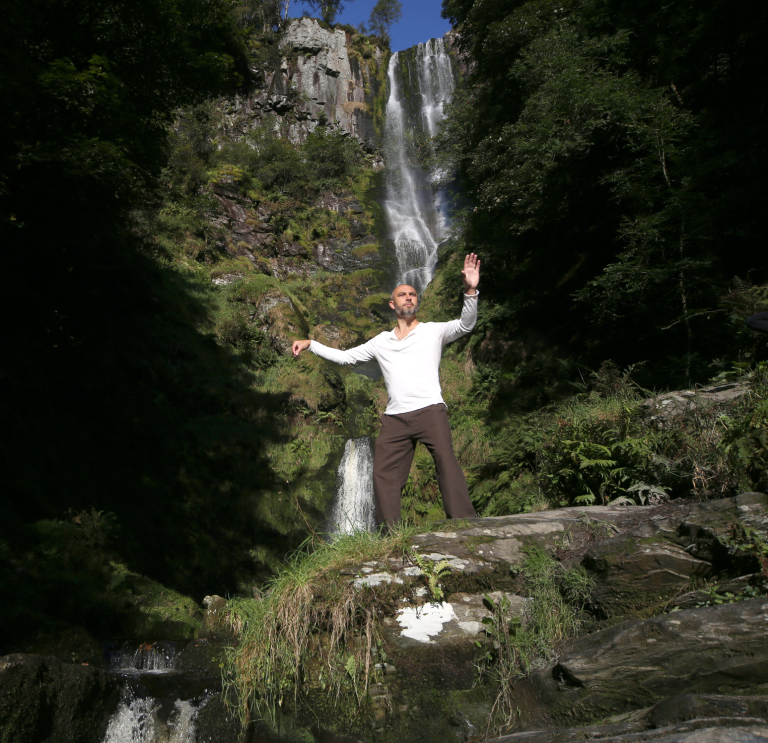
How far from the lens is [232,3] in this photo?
1073 centimetres

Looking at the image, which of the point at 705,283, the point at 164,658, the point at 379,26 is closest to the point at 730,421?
the point at 705,283

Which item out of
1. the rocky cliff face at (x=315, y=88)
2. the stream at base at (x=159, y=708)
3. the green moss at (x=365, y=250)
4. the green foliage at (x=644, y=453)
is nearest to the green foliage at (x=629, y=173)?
the green foliage at (x=644, y=453)

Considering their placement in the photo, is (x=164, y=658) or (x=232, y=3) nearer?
(x=164, y=658)

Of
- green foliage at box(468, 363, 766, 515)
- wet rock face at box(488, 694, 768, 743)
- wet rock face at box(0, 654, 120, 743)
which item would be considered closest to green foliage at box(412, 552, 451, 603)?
wet rock face at box(488, 694, 768, 743)

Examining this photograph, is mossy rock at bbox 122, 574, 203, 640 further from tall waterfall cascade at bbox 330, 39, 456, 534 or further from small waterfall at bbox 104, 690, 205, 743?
tall waterfall cascade at bbox 330, 39, 456, 534

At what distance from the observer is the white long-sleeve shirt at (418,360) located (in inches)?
142

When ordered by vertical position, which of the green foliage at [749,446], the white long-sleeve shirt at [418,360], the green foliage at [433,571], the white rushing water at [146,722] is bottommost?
the white rushing water at [146,722]

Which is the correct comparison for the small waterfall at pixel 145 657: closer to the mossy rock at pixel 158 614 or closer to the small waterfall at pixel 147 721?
the mossy rock at pixel 158 614

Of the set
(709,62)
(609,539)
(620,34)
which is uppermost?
(620,34)

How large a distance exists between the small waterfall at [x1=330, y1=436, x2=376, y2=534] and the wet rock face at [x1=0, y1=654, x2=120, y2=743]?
28.2ft

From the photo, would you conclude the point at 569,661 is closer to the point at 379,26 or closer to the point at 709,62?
the point at 709,62

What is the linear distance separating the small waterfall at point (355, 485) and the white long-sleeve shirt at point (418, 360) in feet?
30.5

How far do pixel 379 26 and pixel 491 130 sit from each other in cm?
Answer: 4338

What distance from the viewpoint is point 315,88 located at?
3994 centimetres
